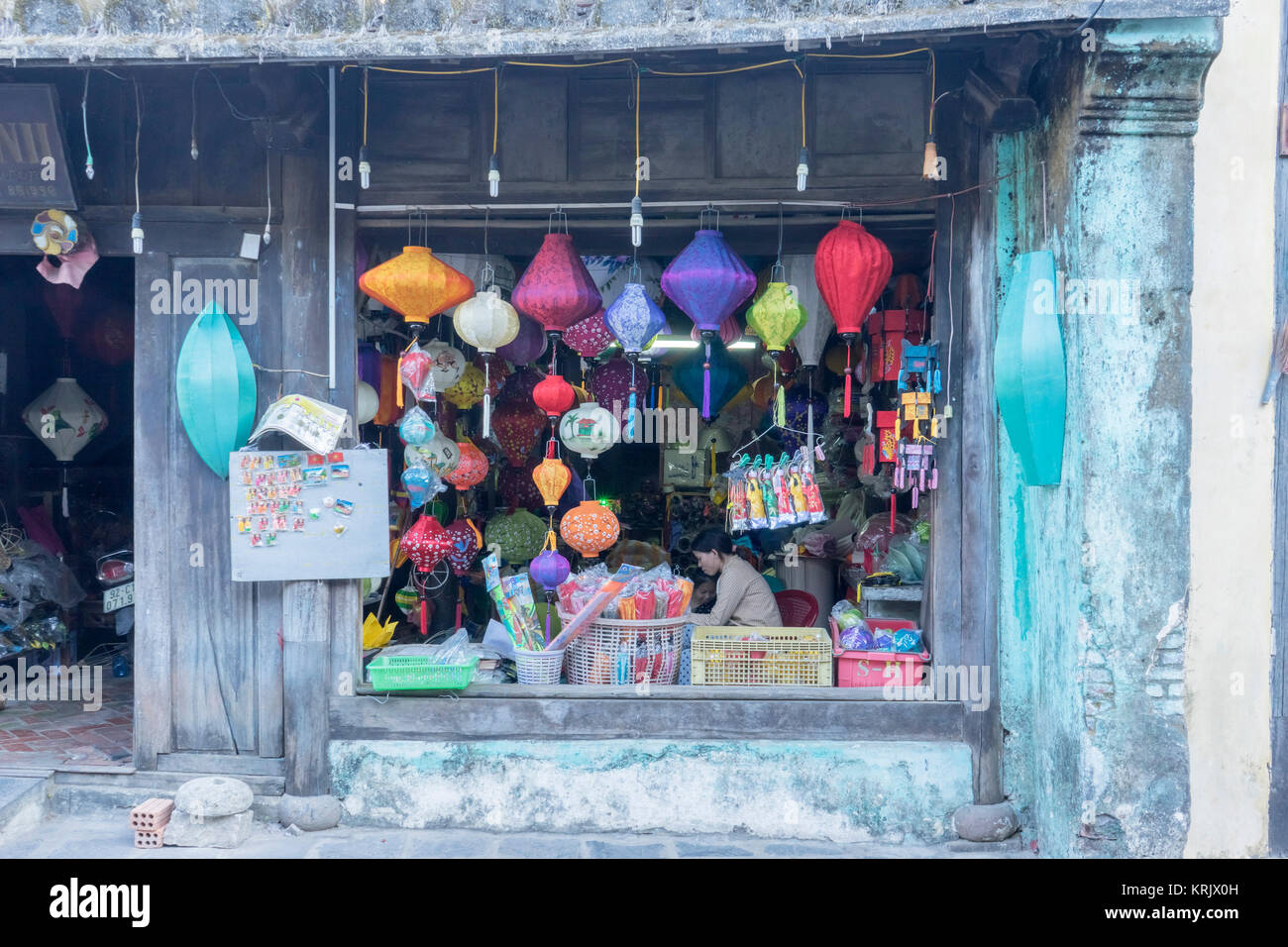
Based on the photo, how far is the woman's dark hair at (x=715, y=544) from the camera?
665 cm

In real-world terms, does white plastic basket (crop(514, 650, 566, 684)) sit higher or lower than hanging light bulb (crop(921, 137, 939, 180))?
lower

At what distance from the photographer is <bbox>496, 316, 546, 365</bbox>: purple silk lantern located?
21.5 feet

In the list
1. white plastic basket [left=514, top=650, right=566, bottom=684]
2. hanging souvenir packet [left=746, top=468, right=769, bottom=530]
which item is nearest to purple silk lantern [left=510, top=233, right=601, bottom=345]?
hanging souvenir packet [left=746, top=468, right=769, bottom=530]

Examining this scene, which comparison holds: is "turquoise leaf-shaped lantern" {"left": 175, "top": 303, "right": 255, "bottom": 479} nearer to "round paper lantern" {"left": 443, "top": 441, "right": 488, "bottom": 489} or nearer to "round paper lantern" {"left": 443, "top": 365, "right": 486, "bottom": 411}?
"round paper lantern" {"left": 443, "top": 441, "right": 488, "bottom": 489}

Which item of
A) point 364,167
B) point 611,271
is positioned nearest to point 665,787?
point 611,271

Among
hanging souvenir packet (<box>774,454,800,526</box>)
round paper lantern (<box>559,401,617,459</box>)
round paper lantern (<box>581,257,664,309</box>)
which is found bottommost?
hanging souvenir packet (<box>774,454,800,526</box>)

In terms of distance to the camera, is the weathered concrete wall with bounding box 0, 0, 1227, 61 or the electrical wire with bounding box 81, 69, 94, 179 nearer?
the weathered concrete wall with bounding box 0, 0, 1227, 61

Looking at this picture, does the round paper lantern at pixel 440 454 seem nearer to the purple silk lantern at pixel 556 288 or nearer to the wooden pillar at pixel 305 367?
the wooden pillar at pixel 305 367

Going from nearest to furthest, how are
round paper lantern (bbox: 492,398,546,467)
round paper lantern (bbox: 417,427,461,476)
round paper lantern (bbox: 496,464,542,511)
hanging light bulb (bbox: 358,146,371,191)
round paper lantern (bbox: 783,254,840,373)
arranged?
hanging light bulb (bbox: 358,146,371,191) < round paper lantern (bbox: 783,254,840,373) < round paper lantern (bbox: 417,427,461,476) < round paper lantern (bbox: 492,398,546,467) < round paper lantern (bbox: 496,464,542,511)

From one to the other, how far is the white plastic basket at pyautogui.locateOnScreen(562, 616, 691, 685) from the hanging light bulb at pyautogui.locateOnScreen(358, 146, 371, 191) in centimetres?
277

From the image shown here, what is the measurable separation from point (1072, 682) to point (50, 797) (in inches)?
221

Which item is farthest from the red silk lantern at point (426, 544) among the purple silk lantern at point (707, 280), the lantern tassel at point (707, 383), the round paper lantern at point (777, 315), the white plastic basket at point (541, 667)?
the round paper lantern at point (777, 315)

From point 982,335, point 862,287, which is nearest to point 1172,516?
point 982,335

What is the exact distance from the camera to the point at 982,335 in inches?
213
